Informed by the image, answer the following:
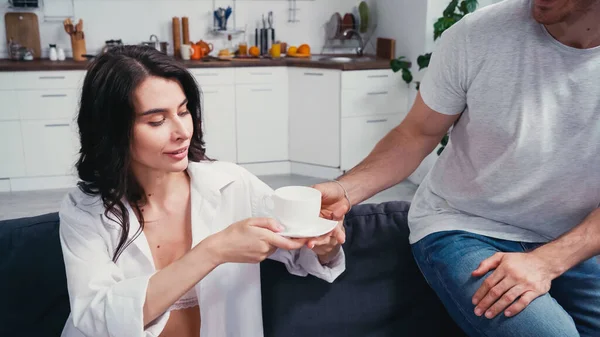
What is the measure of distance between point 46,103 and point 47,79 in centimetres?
17

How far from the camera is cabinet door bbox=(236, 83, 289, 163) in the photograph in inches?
183

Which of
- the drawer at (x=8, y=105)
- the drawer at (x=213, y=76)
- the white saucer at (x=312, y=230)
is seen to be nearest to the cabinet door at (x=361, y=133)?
the drawer at (x=213, y=76)

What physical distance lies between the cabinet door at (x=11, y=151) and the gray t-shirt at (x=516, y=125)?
362 cm

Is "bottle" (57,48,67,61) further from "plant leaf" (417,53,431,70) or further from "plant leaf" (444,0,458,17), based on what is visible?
"plant leaf" (444,0,458,17)

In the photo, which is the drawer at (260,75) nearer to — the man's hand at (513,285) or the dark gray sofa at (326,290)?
the dark gray sofa at (326,290)

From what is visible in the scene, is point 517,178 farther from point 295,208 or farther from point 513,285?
point 295,208

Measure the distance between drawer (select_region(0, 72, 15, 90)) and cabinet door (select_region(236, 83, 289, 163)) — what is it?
1603 mm

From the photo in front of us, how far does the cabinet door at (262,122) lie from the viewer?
4648mm

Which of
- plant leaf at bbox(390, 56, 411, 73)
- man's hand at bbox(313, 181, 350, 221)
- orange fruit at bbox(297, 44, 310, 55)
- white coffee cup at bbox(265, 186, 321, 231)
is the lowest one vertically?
man's hand at bbox(313, 181, 350, 221)

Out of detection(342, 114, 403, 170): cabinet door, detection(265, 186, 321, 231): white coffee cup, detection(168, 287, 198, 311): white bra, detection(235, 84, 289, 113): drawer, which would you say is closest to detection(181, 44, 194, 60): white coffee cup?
detection(235, 84, 289, 113): drawer

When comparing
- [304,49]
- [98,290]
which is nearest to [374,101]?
[304,49]

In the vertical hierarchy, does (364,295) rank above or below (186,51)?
below

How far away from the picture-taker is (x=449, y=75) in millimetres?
1460

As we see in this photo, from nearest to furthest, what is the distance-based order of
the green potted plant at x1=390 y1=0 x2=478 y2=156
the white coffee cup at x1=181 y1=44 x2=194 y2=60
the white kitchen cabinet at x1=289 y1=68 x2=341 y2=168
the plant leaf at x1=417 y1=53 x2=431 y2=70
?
the green potted plant at x1=390 y1=0 x2=478 y2=156
the plant leaf at x1=417 y1=53 x2=431 y2=70
the white kitchen cabinet at x1=289 y1=68 x2=341 y2=168
the white coffee cup at x1=181 y1=44 x2=194 y2=60
